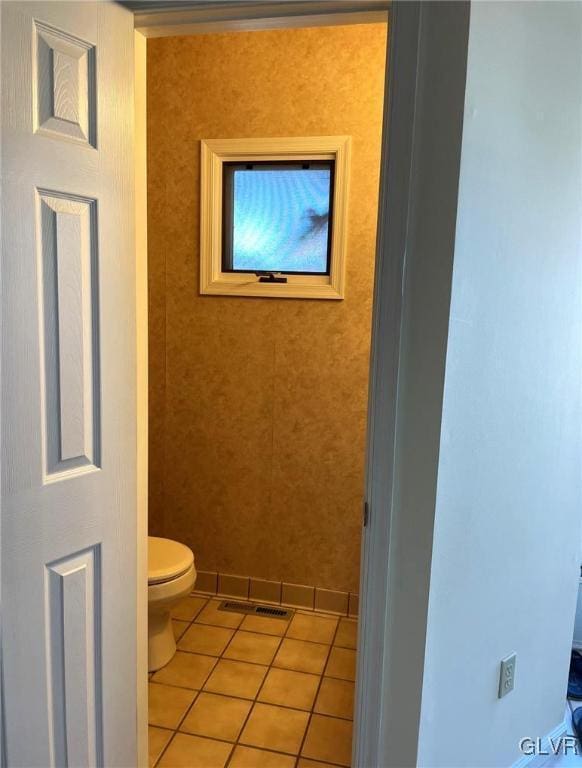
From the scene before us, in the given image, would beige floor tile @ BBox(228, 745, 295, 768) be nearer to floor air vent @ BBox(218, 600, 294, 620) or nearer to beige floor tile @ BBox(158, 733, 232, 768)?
beige floor tile @ BBox(158, 733, 232, 768)

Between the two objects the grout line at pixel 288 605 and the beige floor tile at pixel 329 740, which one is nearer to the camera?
the beige floor tile at pixel 329 740

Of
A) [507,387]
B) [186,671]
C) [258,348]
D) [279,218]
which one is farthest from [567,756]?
[279,218]

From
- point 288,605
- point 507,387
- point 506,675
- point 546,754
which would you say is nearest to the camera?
point 507,387

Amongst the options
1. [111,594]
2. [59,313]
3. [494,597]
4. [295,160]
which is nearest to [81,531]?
[111,594]

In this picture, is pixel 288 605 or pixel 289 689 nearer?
pixel 289 689

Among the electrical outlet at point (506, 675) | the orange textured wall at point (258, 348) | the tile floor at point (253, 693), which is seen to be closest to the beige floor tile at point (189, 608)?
the tile floor at point (253, 693)

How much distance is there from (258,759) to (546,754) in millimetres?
901

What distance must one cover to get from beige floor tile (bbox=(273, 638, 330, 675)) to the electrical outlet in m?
0.86

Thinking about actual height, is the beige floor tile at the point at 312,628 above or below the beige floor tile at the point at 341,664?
below

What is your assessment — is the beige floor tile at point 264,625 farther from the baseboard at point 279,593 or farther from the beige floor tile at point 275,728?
the beige floor tile at point 275,728

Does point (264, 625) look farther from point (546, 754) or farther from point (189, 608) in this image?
point (546, 754)

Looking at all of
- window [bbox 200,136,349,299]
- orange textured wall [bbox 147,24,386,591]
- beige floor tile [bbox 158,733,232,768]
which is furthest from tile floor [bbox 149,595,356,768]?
window [bbox 200,136,349,299]

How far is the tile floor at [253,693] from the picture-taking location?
188cm

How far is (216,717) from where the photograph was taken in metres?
2.03
